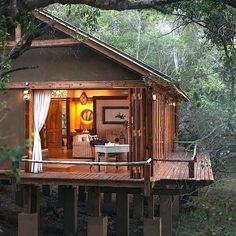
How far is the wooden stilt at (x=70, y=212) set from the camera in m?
13.2

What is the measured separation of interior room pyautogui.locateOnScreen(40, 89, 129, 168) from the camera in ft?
53.1

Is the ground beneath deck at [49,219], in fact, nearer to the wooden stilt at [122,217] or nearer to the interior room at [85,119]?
the wooden stilt at [122,217]

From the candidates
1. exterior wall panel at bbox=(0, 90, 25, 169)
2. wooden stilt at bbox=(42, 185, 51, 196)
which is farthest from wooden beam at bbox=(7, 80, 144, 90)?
wooden stilt at bbox=(42, 185, 51, 196)

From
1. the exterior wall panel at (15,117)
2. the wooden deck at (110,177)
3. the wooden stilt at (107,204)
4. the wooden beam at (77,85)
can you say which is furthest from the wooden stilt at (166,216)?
the exterior wall panel at (15,117)

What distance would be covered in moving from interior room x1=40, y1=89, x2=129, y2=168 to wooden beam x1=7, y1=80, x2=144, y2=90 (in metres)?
3.99

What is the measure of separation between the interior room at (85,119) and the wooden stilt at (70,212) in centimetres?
159

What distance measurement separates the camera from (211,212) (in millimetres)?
7852

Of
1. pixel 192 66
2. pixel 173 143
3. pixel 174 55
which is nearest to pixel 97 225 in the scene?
pixel 173 143

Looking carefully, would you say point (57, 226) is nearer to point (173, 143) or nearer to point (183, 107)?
point (173, 143)

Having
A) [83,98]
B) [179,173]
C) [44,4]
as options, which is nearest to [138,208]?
[83,98]

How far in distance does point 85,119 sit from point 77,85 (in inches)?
271

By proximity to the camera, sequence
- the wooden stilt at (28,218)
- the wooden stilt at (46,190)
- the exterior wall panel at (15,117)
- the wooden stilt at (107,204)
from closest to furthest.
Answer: the wooden stilt at (28,218)
the exterior wall panel at (15,117)
the wooden stilt at (107,204)
the wooden stilt at (46,190)

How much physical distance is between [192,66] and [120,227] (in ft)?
46.7

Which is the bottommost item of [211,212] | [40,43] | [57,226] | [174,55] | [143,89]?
[57,226]
